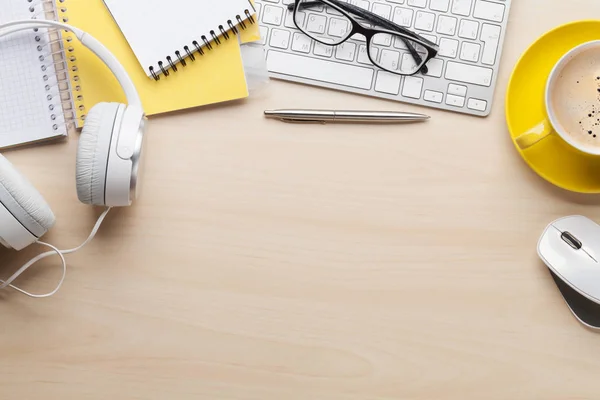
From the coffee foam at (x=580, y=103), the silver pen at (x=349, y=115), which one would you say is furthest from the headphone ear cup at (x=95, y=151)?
the coffee foam at (x=580, y=103)

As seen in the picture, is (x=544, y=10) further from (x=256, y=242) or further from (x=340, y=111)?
(x=256, y=242)

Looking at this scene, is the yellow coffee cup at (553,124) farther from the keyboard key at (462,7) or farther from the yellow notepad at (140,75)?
the yellow notepad at (140,75)

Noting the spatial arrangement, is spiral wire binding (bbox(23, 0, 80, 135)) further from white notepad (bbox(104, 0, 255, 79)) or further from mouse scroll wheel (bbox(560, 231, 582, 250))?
mouse scroll wheel (bbox(560, 231, 582, 250))

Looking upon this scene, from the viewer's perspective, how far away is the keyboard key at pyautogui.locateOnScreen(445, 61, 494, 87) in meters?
0.73

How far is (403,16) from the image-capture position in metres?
0.74

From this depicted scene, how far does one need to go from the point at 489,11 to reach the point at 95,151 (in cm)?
49

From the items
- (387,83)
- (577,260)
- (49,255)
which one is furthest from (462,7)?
(49,255)

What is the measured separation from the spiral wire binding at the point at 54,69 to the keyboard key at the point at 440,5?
0.44 meters

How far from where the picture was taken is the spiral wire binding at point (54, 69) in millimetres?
727

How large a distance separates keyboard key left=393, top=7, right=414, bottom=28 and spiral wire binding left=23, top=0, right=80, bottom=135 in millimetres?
399

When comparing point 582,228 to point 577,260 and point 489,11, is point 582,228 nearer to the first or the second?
point 577,260

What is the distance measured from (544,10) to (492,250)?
30 cm

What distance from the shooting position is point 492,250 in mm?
746

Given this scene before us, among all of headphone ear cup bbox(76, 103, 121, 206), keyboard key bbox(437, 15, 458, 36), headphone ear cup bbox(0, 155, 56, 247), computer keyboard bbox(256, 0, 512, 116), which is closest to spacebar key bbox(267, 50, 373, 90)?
computer keyboard bbox(256, 0, 512, 116)
